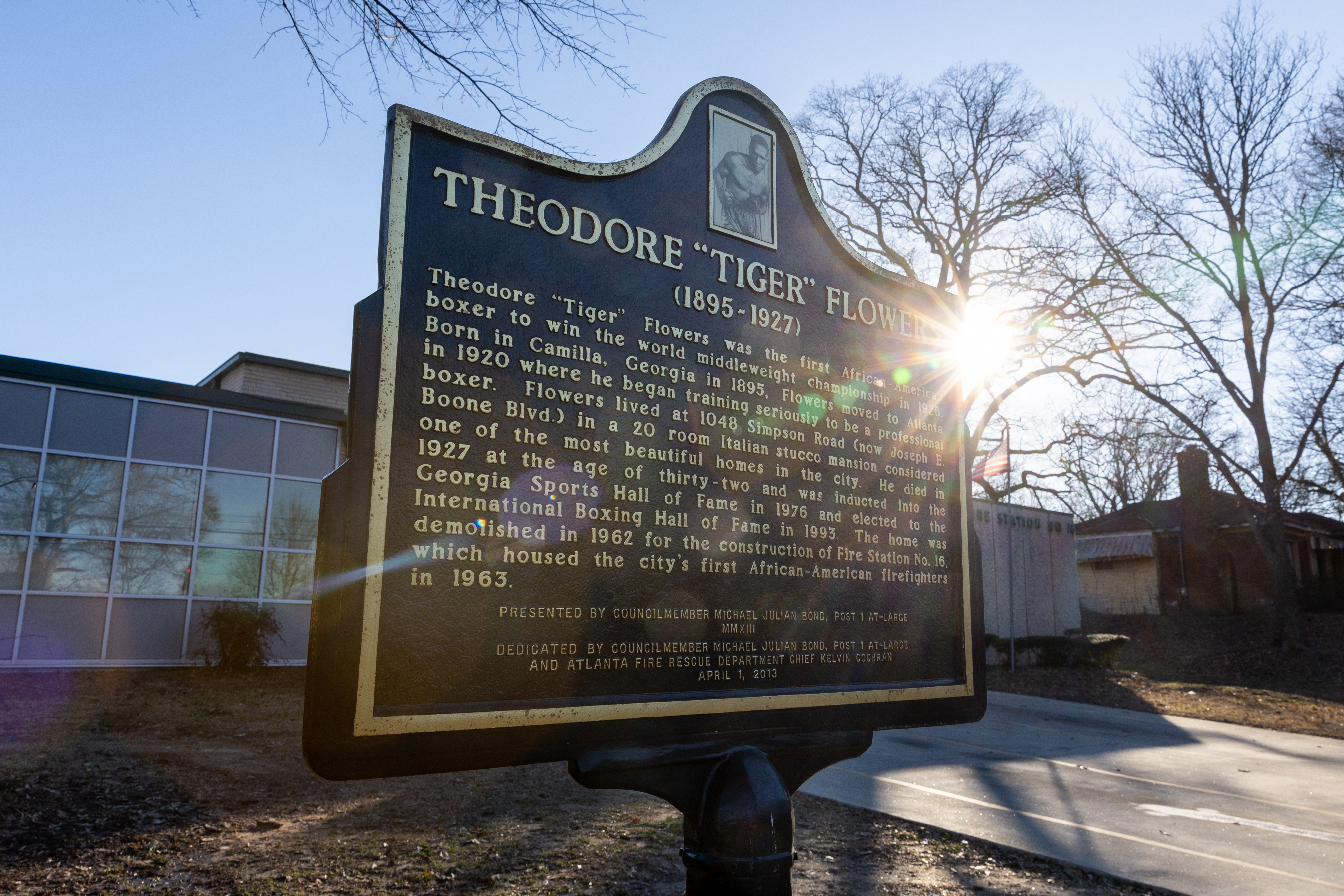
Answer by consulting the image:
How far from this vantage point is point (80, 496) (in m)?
13.8

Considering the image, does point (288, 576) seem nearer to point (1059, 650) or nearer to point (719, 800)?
point (719, 800)

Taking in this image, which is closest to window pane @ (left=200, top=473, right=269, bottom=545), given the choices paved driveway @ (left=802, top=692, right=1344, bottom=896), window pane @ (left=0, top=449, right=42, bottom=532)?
window pane @ (left=0, top=449, right=42, bottom=532)

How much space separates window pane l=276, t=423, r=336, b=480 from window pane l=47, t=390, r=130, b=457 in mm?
2420

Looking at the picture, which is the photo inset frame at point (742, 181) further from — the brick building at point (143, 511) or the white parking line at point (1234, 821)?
the brick building at point (143, 511)

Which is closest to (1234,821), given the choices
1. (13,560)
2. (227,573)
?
(227,573)

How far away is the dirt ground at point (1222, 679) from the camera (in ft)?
43.0

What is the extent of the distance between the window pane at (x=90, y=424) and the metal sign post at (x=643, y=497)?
1394cm

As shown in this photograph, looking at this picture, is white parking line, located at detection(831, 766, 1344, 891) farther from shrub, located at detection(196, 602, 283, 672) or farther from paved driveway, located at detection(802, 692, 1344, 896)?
shrub, located at detection(196, 602, 283, 672)

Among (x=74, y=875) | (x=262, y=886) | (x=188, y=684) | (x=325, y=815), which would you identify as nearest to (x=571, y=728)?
(x=262, y=886)

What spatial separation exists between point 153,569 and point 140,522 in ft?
2.61

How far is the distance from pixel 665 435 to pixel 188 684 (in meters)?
12.1

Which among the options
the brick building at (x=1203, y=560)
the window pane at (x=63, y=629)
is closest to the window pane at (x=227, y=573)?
the window pane at (x=63, y=629)

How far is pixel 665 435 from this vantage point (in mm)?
3156

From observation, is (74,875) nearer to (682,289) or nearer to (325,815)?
(325,815)
